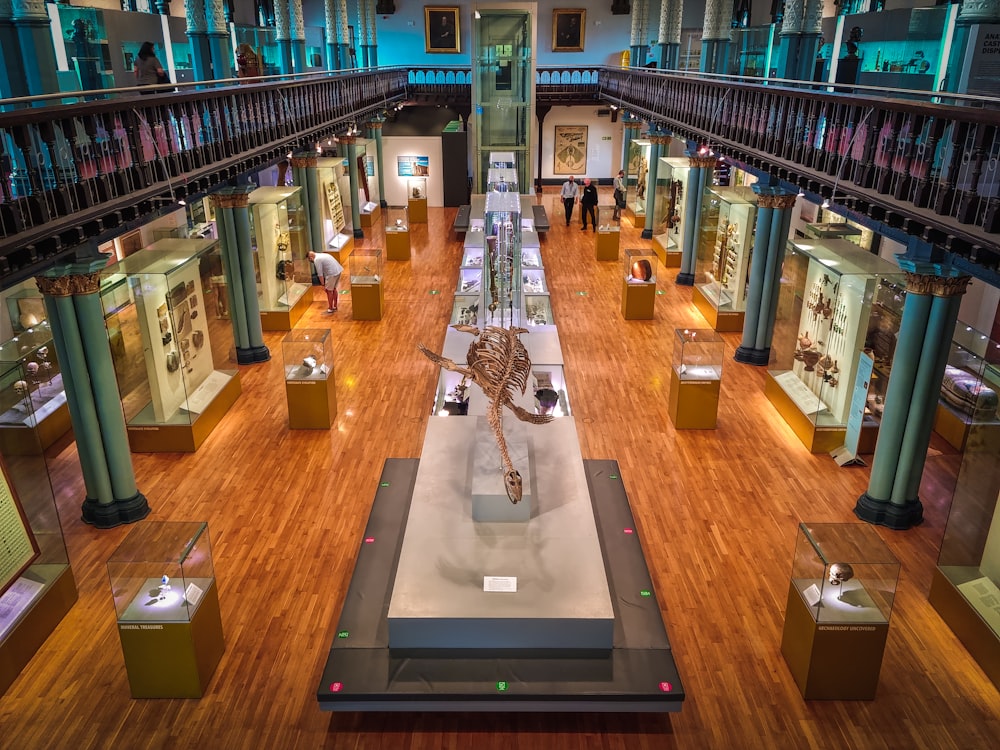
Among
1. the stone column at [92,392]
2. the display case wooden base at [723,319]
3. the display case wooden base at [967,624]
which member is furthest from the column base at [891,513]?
the stone column at [92,392]

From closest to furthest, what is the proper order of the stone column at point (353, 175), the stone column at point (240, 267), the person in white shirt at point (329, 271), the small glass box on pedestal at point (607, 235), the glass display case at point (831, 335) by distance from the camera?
the glass display case at point (831, 335)
the stone column at point (240, 267)
the person in white shirt at point (329, 271)
the small glass box on pedestal at point (607, 235)
the stone column at point (353, 175)

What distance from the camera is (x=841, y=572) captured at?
5.99 metres

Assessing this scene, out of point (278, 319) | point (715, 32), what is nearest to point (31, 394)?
point (278, 319)

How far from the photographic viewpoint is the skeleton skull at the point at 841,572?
19.6 feet

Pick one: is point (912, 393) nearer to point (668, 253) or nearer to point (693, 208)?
point (693, 208)

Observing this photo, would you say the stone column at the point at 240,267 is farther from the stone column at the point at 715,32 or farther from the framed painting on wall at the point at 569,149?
the framed painting on wall at the point at 569,149

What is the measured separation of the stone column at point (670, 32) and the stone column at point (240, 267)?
1427 centimetres

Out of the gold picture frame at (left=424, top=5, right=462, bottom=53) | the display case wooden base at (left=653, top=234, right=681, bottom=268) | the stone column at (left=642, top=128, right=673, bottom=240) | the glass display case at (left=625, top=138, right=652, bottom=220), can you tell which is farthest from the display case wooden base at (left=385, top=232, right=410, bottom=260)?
the gold picture frame at (left=424, top=5, right=462, bottom=53)

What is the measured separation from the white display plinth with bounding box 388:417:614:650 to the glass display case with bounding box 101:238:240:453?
4097 millimetres

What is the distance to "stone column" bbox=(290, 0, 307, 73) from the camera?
17.7 metres

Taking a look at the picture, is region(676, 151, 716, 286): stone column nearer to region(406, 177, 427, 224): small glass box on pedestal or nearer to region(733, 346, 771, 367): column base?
region(733, 346, 771, 367): column base

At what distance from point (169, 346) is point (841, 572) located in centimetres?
804

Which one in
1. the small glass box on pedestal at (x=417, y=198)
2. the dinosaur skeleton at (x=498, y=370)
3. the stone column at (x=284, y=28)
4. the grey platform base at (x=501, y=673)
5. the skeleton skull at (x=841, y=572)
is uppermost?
the stone column at (x=284, y=28)

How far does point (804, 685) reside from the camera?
616 centimetres
